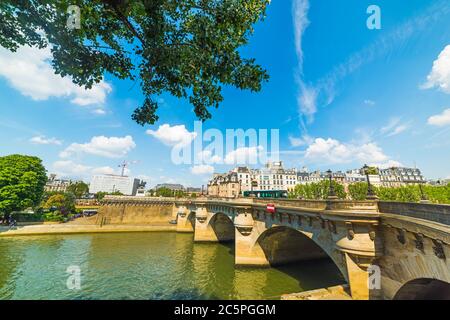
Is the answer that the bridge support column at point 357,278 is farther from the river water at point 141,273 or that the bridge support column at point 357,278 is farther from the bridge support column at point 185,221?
the bridge support column at point 185,221

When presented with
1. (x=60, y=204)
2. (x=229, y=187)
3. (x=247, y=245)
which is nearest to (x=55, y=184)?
(x=60, y=204)

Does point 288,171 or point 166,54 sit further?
point 288,171

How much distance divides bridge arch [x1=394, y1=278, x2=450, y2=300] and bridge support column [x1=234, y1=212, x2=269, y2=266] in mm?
13298

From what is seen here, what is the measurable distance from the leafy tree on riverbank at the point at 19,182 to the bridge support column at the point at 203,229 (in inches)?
1300

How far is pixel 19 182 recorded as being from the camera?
3812 cm

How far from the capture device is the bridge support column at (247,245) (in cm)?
2202

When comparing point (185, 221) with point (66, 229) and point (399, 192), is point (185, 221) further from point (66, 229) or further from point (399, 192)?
point (399, 192)

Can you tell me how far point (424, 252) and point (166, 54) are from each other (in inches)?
428

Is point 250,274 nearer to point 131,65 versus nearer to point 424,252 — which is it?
point 424,252

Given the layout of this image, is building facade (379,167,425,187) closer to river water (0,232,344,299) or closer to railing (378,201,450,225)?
river water (0,232,344,299)

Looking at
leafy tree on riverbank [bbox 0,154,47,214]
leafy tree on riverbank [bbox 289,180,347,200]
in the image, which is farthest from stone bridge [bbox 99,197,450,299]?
leafy tree on riverbank [bbox 0,154,47,214]

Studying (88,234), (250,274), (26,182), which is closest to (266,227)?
(250,274)

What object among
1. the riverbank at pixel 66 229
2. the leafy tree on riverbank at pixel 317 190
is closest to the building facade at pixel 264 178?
the leafy tree on riverbank at pixel 317 190
